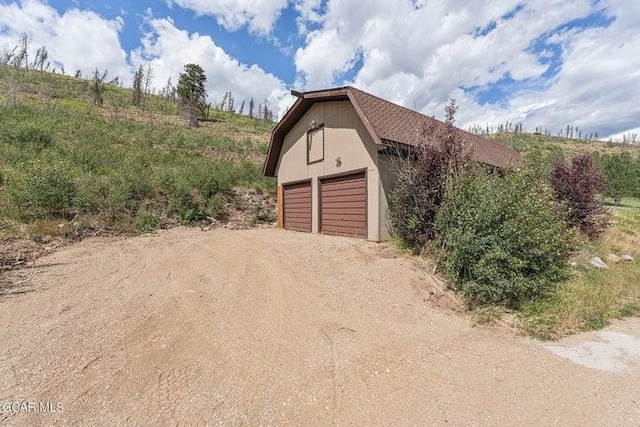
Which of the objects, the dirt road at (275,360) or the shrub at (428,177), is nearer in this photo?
the dirt road at (275,360)

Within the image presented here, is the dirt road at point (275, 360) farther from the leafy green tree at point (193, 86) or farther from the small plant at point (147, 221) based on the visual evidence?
the leafy green tree at point (193, 86)


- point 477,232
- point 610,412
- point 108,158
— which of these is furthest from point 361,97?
point 108,158

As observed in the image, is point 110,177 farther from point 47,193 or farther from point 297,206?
point 297,206

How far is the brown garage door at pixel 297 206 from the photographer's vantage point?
12.8 m

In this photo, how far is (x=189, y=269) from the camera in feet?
23.4

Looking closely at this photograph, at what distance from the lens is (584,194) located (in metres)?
11.6

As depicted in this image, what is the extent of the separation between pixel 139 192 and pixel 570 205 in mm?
16222

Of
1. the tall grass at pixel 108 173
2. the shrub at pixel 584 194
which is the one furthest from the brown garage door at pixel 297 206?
the shrub at pixel 584 194

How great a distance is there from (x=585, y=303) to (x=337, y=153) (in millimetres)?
7652

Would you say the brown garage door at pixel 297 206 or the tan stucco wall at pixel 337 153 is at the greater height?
the tan stucco wall at pixel 337 153

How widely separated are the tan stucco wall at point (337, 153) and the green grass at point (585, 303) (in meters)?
4.47

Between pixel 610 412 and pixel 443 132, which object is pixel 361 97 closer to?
pixel 443 132

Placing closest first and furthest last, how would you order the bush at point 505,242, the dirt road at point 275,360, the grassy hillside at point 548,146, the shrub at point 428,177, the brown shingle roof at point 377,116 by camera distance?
the dirt road at point 275,360 → the bush at point 505,242 → the shrub at point 428,177 → the brown shingle roof at point 377,116 → the grassy hillside at point 548,146

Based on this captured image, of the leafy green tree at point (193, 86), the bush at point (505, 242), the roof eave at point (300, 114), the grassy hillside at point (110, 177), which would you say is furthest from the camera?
the leafy green tree at point (193, 86)
